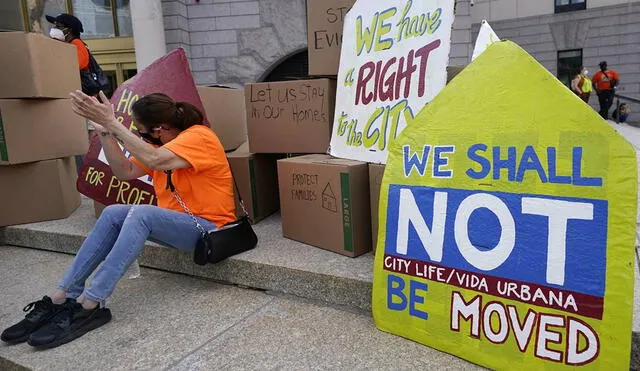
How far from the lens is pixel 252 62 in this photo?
362 inches

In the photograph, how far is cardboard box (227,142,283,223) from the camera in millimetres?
3496

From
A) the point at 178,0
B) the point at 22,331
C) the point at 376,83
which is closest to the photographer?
the point at 22,331

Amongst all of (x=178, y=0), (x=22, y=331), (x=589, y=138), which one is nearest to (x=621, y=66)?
(x=178, y=0)

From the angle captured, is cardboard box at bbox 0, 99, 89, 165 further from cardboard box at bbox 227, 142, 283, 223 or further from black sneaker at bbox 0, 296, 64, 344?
black sneaker at bbox 0, 296, 64, 344

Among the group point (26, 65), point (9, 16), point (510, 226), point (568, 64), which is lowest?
point (510, 226)

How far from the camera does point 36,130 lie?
3740 mm

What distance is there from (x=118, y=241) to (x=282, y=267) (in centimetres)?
85

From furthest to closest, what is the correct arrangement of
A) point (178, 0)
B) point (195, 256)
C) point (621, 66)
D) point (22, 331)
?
1. point (621, 66)
2. point (178, 0)
3. point (195, 256)
4. point (22, 331)

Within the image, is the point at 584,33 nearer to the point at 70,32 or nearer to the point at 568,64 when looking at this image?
the point at 568,64

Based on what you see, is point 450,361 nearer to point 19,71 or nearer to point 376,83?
point 376,83

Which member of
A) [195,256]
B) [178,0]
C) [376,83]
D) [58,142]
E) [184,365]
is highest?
[178,0]

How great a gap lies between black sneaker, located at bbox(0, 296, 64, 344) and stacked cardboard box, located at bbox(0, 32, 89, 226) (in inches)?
73.4

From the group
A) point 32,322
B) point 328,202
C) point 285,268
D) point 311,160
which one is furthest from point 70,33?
point 285,268

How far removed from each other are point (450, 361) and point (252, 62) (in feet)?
27.0
